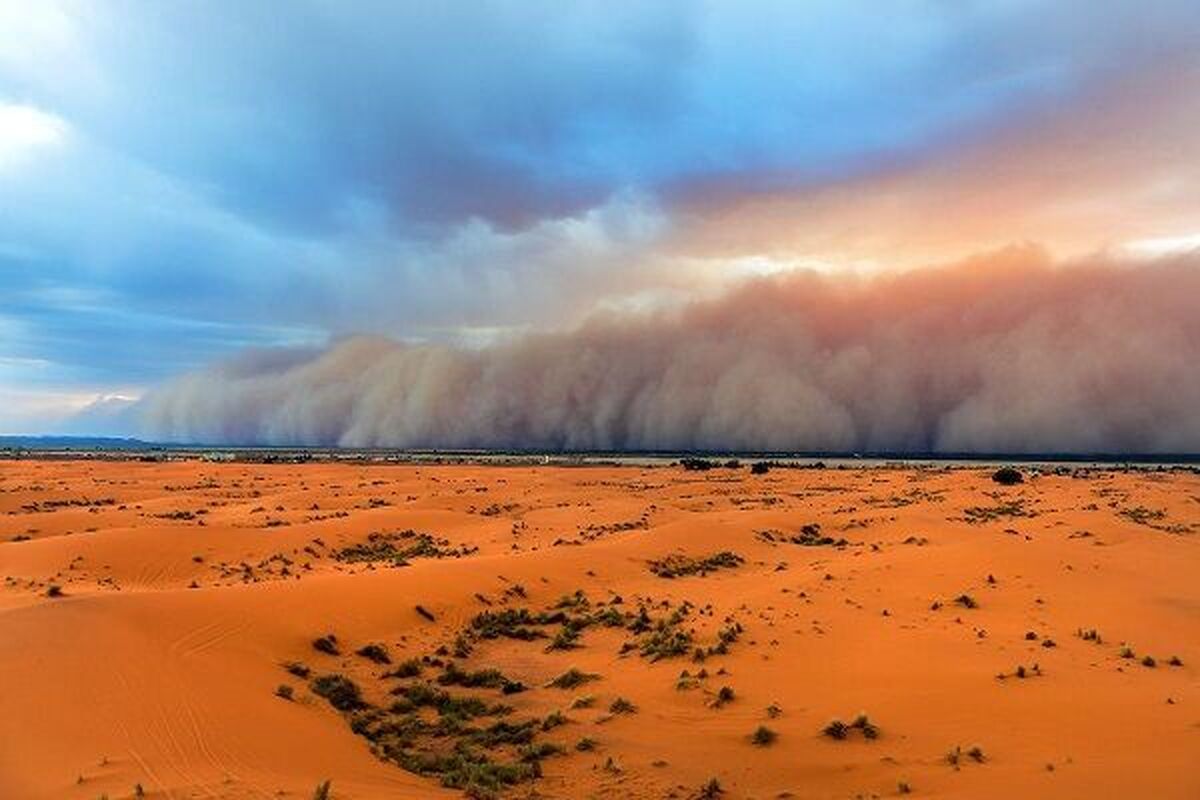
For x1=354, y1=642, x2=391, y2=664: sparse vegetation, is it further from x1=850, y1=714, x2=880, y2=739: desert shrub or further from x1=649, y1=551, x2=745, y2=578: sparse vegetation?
x1=649, y1=551, x2=745, y2=578: sparse vegetation

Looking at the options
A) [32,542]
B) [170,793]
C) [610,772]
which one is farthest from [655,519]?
[170,793]

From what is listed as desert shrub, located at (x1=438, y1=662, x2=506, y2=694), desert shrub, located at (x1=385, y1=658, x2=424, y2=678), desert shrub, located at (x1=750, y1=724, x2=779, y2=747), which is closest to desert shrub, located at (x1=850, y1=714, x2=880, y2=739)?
desert shrub, located at (x1=750, y1=724, x2=779, y2=747)

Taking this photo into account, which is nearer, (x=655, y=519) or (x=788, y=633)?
(x=788, y=633)

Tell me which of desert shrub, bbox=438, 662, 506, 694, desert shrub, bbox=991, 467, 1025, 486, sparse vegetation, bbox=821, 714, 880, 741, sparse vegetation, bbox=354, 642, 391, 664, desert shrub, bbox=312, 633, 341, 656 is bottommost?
desert shrub, bbox=438, 662, 506, 694

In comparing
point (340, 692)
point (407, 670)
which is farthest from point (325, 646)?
point (340, 692)

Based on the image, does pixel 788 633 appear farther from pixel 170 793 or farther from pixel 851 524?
pixel 851 524

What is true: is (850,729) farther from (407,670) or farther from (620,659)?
(407,670)

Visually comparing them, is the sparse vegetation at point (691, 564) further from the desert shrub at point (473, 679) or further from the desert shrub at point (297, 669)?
the desert shrub at point (297, 669)

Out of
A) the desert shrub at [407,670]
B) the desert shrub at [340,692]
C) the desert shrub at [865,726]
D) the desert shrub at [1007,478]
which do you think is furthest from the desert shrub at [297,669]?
the desert shrub at [1007,478]
